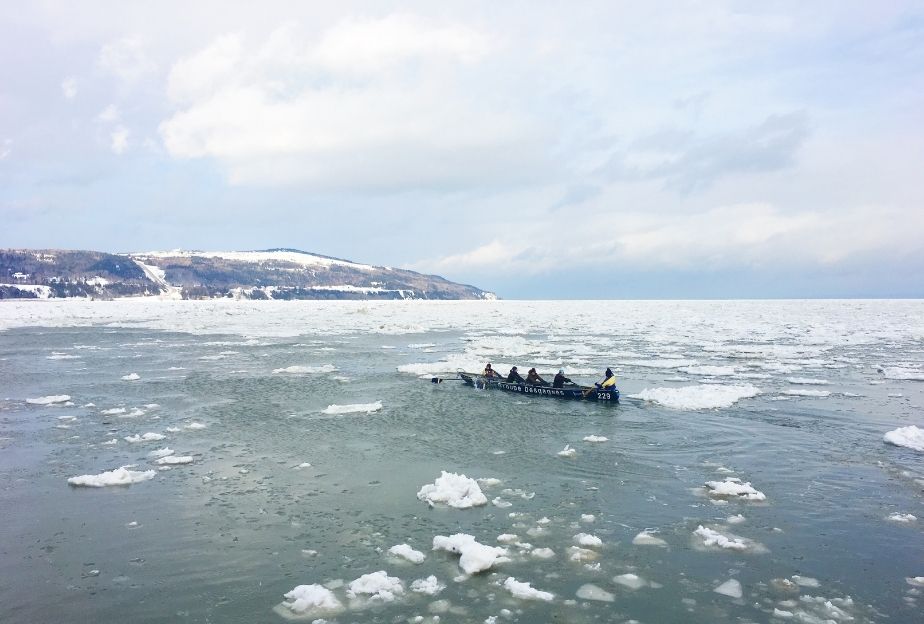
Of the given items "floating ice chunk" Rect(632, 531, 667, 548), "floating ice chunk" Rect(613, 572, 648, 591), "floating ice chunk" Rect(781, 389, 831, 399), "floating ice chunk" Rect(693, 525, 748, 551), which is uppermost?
"floating ice chunk" Rect(781, 389, 831, 399)

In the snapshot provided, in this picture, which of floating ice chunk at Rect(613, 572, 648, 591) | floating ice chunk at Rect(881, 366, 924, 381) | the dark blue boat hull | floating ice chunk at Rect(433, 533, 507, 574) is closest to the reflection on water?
floating ice chunk at Rect(613, 572, 648, 591)

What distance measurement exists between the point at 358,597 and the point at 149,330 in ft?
195

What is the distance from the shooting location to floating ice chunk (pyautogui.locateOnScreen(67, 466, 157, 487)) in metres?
12.9

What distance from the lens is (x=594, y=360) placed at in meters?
34.9

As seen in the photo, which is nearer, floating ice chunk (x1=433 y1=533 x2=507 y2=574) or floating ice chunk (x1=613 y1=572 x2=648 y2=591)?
floating ice chunk (x1=613 y1=572 x2=648 y2=591)

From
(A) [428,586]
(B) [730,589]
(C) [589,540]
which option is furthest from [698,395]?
(A) [428,586]

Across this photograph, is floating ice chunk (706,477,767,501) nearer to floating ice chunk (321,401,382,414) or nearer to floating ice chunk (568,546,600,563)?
floating ice chunk (568,546,600,563)

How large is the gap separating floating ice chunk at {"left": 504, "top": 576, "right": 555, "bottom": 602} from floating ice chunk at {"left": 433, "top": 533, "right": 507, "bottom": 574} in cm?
62

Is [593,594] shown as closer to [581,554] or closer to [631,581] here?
[631,581]

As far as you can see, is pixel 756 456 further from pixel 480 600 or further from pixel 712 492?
pixel 480 600

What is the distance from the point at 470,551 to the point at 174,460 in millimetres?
9049

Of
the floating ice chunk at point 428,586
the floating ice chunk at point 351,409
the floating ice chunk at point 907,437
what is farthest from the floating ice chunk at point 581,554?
the floating ice chunk at point 351,409

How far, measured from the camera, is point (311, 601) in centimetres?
805

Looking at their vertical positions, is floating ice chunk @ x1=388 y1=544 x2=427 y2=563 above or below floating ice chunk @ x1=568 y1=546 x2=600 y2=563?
below
